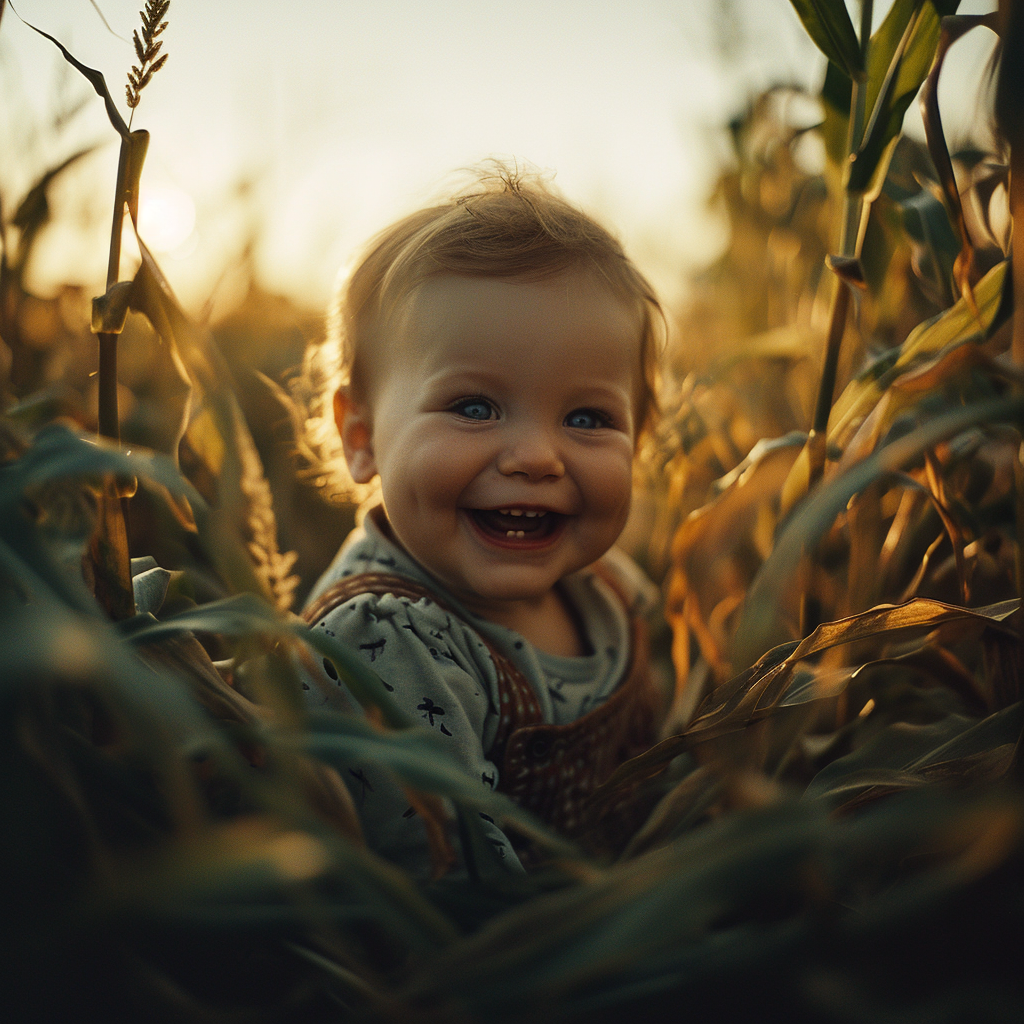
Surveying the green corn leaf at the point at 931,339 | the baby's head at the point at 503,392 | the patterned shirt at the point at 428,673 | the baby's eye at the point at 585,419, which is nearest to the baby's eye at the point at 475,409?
the baby's head at the point at 503,392

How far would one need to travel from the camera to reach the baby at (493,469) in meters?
0.93

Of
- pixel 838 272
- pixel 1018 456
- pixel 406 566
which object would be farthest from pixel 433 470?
pixel 1018 456

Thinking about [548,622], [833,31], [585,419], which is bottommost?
[548,622]

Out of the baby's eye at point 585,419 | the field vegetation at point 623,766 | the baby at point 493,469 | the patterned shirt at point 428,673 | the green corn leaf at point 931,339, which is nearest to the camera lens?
the field vegetation at point 623,766

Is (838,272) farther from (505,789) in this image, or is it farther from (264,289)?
(264,289)

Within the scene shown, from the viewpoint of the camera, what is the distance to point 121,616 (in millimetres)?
641

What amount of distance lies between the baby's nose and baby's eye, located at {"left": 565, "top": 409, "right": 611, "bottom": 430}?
0.20 ft

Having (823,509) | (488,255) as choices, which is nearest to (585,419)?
(488,255)

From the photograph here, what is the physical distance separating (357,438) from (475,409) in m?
0.23

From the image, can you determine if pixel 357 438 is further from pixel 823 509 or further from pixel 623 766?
pixel 823 509

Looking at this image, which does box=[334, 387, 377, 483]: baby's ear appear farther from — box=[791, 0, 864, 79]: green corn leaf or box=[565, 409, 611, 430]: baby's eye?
box=[791, 0, 864, 79]: green corn leaf

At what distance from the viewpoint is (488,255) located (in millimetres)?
979

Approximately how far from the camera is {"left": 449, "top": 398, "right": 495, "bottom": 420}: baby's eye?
987 millimetres

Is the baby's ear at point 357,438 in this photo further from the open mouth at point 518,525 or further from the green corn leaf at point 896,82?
the green corn leaf at point 896,82
